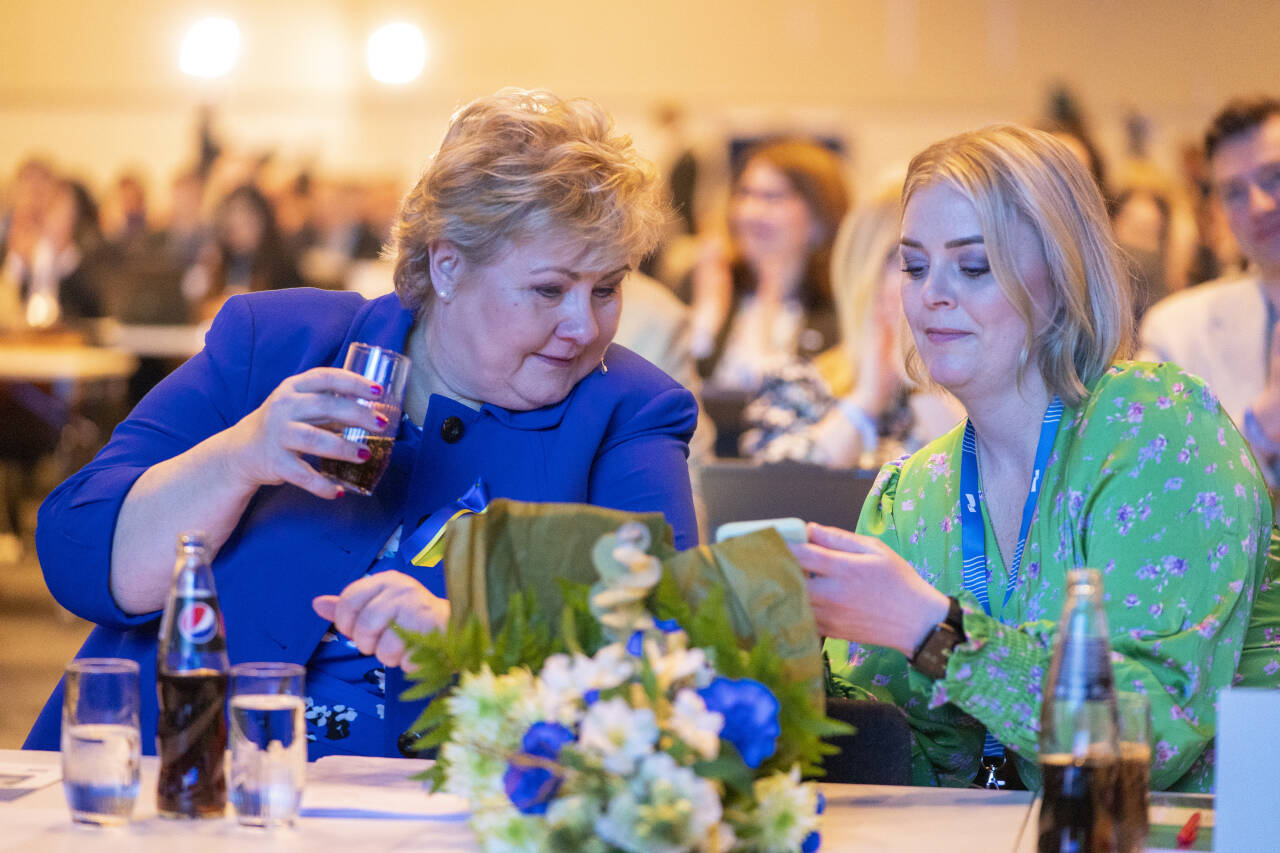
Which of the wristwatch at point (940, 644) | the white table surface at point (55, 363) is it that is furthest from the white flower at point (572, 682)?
the white table surface at point (55, 363)

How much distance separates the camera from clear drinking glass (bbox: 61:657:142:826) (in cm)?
128

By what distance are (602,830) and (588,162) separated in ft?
3.34

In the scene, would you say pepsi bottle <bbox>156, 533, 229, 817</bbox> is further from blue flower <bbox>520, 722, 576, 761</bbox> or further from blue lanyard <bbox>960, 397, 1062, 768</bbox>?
blue lanyard <bbox>960, 397, 1062, 768</bbox>

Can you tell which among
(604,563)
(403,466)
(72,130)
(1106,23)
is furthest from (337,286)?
(604,563)

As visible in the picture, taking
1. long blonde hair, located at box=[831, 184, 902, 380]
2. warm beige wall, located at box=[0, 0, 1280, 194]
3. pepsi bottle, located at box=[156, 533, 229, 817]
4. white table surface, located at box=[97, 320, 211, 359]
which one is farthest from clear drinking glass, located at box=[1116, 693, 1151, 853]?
warm beige wall, located at box=[0, 0, 1280, 194]

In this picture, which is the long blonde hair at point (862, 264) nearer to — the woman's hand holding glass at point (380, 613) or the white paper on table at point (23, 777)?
the woman's hand holding glass at point (380, 613)

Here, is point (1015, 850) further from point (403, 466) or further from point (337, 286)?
point (337, 286)

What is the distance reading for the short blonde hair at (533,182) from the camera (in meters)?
1.81

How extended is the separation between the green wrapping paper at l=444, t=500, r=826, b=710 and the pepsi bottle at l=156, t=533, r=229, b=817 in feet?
0.80

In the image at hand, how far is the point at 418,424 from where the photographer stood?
195cm

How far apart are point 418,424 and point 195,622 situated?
668 millimetres

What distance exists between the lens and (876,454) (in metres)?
3.84

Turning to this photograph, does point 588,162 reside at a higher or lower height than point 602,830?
higher

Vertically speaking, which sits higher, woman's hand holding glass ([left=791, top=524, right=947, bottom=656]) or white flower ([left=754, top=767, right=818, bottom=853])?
woman's hand holding glass ([left=791, top=524, right=947, bottom=656])
